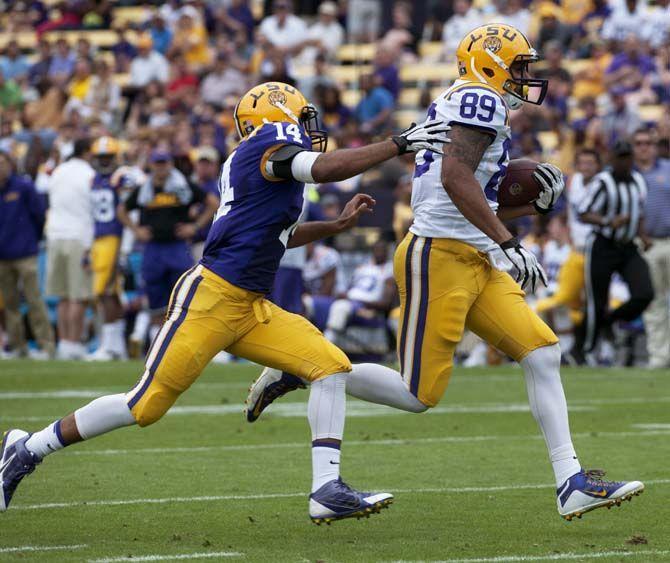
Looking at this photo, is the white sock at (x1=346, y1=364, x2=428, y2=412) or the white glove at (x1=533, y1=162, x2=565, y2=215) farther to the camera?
the white glove at (x1=533, y1=162, x2=565, y2=215)

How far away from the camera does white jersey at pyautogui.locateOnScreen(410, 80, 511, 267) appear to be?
511 centimetres

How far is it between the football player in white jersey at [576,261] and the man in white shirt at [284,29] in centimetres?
633

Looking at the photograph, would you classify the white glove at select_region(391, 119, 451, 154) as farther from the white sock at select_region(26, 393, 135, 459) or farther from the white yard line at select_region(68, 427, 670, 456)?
the white yard line at select_region(68, 427, 670, 456)

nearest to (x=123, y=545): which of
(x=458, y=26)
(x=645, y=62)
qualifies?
(x=645, y=62)

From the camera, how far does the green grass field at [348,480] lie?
15.4 feet

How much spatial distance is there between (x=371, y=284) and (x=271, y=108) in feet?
27.6

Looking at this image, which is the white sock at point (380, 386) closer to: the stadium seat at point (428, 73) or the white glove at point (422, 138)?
the white glove at point (422, 138)

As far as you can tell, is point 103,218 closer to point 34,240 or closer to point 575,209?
point 34,240

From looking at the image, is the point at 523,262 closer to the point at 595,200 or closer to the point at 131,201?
the point at 595,200

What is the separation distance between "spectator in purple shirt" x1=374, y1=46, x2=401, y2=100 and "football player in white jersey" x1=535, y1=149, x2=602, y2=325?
473 cm

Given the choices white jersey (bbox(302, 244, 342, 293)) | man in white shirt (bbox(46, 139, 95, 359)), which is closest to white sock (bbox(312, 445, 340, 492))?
man in white shirt (bbox(46, 139, 95, 359))

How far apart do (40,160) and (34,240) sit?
3.35 m

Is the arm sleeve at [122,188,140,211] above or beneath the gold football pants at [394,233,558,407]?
beneath

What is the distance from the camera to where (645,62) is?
15.3 metres
